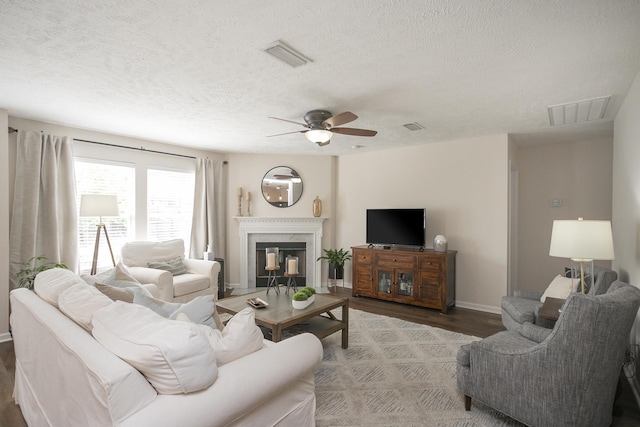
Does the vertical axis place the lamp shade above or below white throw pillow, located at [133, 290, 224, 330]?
above

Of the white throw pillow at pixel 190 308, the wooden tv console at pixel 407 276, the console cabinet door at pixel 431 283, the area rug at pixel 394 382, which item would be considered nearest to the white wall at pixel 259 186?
the wooden tv console at pixel 407 276

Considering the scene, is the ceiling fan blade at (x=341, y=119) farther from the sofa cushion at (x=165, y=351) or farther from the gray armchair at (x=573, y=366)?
the sofa cushion at (x=165, y=351)

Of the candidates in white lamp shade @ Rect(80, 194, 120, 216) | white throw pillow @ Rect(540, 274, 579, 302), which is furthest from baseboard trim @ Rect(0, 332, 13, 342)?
white throw pillow @ Rect(540, 274, 579, 302)

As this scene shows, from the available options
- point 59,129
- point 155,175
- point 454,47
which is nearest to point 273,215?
point 155,175

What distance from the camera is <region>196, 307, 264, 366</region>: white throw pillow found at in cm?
149

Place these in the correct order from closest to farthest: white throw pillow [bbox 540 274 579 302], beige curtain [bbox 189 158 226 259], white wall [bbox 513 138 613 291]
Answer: white throw pillow [bbox 540 274 579 302]
white wall [bbox 513 138 613 291]
beige curtain [bbox 189 158 226 259]

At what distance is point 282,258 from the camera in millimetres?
6105

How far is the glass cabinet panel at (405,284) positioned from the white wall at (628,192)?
2.30 meters

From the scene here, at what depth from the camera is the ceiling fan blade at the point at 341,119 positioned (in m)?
2.87

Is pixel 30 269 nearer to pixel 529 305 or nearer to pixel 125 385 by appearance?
pixel 125 385

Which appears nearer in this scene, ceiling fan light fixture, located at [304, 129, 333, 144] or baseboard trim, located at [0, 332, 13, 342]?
ceiling fan light fixture, located at [304, 129, 333, 144]

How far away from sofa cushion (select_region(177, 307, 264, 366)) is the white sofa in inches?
1.2

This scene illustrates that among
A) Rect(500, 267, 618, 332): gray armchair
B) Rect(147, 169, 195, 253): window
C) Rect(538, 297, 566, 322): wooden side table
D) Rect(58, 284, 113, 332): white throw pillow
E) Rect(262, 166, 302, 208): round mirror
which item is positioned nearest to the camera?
Rect(58, 284, 113, 332): white throw pillow

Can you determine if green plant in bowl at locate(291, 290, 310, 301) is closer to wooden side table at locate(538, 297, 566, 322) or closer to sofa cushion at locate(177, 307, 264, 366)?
sofa cushion at locate(177, 307, 264, 366)
